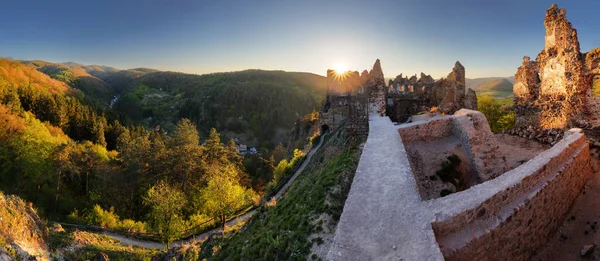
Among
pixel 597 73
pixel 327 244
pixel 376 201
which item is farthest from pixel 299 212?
pixel 597 73

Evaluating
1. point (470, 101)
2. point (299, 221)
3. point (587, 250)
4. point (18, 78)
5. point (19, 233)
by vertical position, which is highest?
point (18, 78)

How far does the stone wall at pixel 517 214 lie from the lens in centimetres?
667

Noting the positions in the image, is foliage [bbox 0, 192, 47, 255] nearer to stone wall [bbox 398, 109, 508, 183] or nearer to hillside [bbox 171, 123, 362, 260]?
hillside [bbox 171, 123, 362, 260]

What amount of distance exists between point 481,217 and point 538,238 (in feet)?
11.4

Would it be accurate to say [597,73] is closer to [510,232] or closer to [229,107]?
[510,232]

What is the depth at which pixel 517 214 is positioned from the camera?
7.89 meters

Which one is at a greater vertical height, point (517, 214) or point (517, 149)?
point (517, 149)

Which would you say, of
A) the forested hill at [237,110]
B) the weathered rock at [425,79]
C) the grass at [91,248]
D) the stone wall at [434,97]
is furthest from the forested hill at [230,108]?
the grass at [91,248]

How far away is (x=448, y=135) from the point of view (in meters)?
15.4

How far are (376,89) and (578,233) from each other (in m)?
13.7

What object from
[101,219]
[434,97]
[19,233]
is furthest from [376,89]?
[101,219]

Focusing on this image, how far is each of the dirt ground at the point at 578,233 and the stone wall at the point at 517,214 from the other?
266mm

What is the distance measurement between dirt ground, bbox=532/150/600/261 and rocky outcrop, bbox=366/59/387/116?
11689 millimetres

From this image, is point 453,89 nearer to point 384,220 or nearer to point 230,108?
point 384,220
